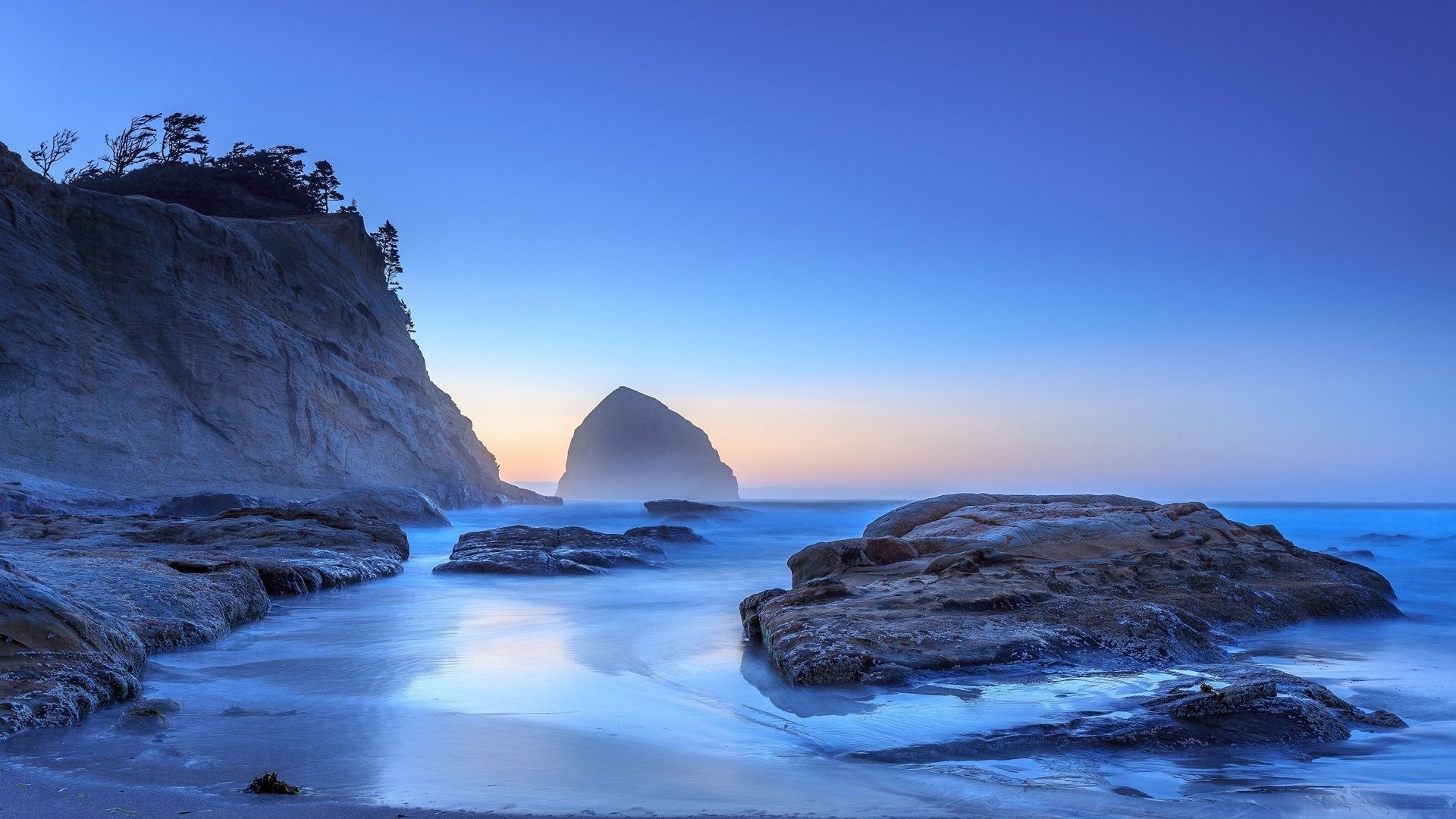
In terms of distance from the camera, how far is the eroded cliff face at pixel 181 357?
78.1 ft

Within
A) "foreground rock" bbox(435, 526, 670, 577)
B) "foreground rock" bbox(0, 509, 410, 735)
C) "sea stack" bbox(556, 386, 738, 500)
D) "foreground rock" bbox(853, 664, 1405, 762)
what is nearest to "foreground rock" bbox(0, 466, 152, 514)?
"foreground rock" bbox(0, 509, 410, 735)

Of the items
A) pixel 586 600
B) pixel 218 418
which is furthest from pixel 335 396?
pixel 586 600

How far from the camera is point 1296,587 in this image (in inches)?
361

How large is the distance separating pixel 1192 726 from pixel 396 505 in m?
24.2

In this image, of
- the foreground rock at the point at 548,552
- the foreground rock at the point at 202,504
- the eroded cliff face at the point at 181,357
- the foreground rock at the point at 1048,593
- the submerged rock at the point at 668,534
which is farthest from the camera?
the eroded cliff face at the point at 181,357

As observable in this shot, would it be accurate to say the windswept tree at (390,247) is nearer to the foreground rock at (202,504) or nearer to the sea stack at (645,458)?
the foreground rock at (202,504)

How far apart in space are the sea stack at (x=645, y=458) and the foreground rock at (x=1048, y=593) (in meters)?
120

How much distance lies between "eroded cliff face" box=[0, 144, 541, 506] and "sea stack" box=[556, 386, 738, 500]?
94174 mm

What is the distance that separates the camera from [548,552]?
1677 cm

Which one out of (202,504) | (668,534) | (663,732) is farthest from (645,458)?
(663,732)

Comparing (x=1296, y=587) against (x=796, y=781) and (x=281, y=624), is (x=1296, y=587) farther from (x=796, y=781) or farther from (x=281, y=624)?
(x=281, y=624)

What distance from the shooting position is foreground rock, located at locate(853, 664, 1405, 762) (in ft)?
14.4

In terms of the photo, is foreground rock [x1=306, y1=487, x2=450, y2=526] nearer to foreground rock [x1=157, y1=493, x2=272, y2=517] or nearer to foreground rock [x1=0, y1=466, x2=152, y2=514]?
foreground rock [x1=157, y1=493, x2=272, y2=517]

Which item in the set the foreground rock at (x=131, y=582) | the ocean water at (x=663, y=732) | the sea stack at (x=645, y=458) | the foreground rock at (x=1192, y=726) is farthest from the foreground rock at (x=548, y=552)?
the sea stack at (x=645, y=458)
